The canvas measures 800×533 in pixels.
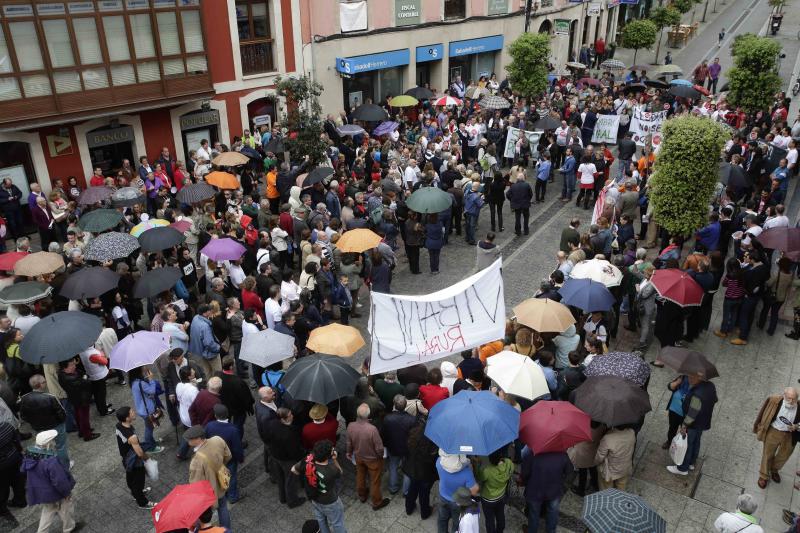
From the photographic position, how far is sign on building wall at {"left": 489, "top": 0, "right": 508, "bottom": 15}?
31859 millimetres

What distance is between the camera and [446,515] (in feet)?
24.7

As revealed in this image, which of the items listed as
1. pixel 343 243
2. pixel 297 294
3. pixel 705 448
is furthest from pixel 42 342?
pixel 705 448

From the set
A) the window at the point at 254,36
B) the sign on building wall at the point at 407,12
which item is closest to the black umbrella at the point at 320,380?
the window at the point at 254,36

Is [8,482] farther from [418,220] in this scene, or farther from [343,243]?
[418,220]

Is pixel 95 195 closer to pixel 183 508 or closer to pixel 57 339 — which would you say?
pixel 57 339

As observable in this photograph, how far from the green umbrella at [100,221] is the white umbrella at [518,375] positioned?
892cm

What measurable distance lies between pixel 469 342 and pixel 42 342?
594 centimetres

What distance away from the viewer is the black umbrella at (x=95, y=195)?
14.9 meters

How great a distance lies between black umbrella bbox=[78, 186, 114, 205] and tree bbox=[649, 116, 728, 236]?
484 inches

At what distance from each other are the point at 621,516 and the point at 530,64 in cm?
2236

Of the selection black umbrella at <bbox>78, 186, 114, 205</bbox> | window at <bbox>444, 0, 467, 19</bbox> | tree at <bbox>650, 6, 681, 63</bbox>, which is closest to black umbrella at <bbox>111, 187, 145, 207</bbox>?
black umbrella at <bbox>78, 186, 114, 205</bbox>

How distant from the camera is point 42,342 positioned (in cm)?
888

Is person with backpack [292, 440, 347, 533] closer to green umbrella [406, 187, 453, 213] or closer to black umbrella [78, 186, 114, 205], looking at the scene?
green umbrella [406, 187, 453, 213]

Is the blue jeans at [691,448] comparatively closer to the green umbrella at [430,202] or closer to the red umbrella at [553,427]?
the red umbrella at [553,427]
